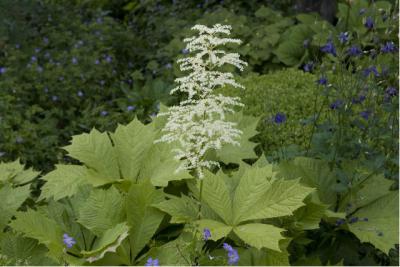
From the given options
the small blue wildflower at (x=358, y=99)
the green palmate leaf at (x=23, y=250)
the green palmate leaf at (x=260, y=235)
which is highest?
the small blue wildflower at (x=358, y=99)

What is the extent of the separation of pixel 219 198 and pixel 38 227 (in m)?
0.78

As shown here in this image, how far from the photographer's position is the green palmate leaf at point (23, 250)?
2717 millimetres

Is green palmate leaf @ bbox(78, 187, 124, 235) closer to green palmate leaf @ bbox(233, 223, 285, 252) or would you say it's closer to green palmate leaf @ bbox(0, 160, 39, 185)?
green palmate leaf @ bbox(233, 223, 285, 252)

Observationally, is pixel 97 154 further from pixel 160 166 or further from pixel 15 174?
pixel 15 174

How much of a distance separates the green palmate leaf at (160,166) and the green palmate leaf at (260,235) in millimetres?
492

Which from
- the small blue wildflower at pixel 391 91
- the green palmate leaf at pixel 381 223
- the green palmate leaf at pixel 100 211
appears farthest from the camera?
the small blue wildflower at pixel 391 91

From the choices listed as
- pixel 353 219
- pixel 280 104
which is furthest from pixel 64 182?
pixel 280 104

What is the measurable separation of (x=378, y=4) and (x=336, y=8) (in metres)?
0.63

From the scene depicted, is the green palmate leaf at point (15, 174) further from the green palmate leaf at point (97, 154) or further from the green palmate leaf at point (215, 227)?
the green palmate leaf at point (215, 227)

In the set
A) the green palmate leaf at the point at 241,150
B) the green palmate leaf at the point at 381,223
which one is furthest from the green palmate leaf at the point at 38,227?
the green palmate leaf at the point at 381,223

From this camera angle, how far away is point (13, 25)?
615cm

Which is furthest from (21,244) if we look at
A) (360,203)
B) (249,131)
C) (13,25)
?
(13,25)

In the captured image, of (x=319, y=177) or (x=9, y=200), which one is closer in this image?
(x=9, y=200)

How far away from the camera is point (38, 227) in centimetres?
266
